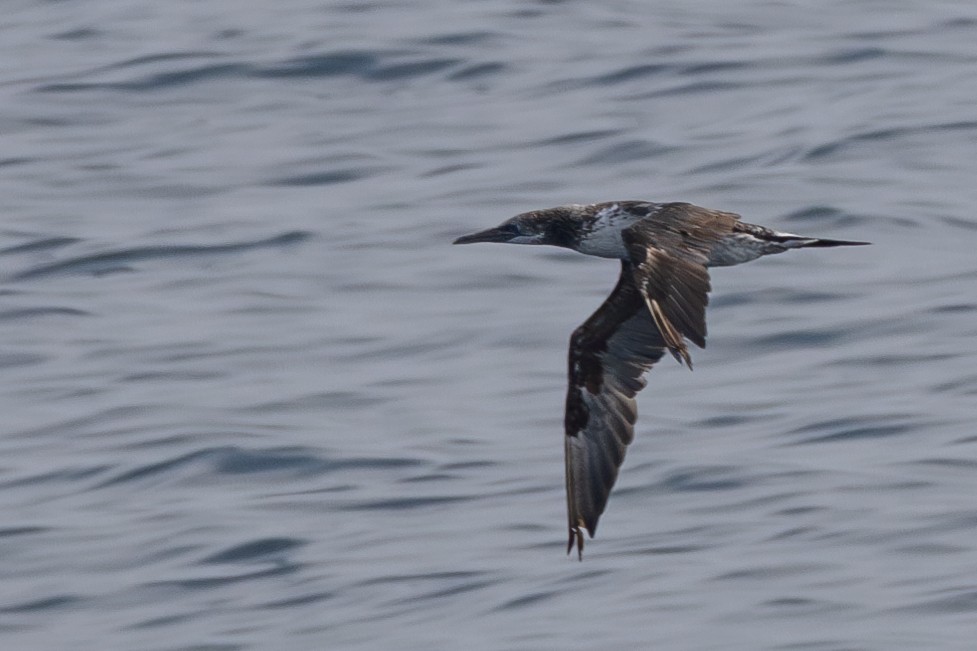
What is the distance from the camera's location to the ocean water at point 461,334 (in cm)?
998

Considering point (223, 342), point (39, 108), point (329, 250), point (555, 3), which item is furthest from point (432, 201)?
point (555, 3)

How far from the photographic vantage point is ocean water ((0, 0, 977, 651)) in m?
9.98

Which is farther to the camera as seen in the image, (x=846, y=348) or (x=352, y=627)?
(x=846, y=348)

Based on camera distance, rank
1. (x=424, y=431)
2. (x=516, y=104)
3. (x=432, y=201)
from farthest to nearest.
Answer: (x=516, y=104) → (x=432, y=201) → (x=424, y=431)

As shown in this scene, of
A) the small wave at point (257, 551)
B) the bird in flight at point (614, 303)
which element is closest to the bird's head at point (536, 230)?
the bird in flight at point (614, 303)

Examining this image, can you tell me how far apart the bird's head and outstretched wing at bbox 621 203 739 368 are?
711 millimetres

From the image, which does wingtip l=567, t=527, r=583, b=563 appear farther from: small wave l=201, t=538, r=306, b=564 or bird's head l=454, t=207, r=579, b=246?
small wave l=201, t=538, r=306, b=564

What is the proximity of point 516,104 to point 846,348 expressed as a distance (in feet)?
20.3

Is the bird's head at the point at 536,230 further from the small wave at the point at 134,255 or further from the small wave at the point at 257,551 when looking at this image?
the small wave at the point at 134,255

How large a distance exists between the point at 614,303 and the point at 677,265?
1.67m

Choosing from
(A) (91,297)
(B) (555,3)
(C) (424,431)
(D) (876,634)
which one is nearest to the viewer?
(D) (876,634)

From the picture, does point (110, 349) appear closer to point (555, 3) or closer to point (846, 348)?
point (846, 348)

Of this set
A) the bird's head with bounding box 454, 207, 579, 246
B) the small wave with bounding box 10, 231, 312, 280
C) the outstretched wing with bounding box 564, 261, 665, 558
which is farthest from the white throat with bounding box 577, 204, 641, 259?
the small wave with bounding box 10, 231, 312, 280

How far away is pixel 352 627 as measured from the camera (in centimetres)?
974
